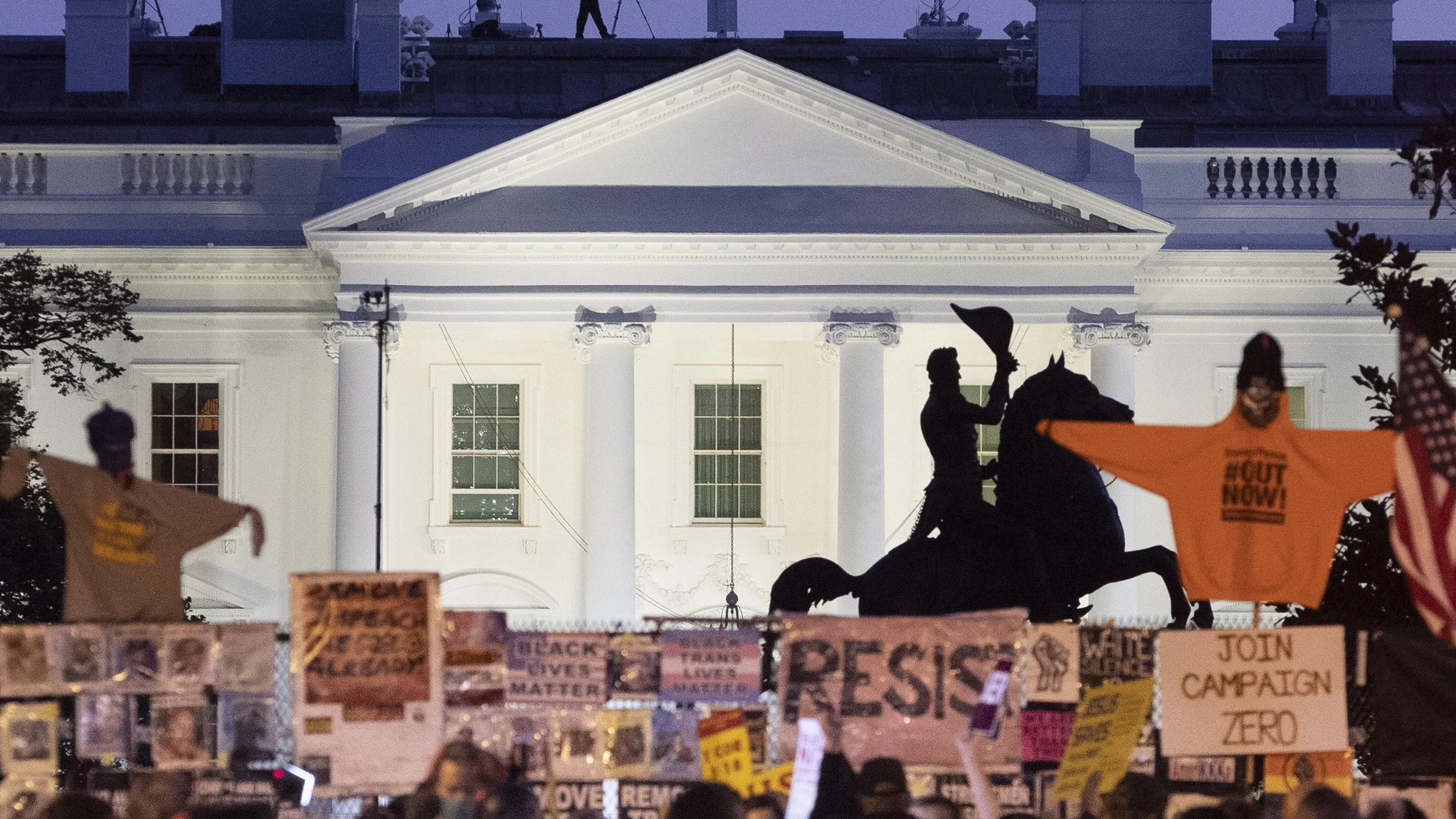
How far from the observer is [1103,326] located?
3562 centimetres

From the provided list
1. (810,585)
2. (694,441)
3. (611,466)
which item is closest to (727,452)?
(694,441)

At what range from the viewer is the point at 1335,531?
11258 millimetres

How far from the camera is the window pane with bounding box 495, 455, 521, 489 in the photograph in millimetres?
37875

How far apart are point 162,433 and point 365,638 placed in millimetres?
27588

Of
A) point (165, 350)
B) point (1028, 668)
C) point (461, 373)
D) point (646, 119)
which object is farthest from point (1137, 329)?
point (1028, 668)

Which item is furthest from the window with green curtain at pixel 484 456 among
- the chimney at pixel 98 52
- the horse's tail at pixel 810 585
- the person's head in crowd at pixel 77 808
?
the person's head in crowd at pixel 77 808

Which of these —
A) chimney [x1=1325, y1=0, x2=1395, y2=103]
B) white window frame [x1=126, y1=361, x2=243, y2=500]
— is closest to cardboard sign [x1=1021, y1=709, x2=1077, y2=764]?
white window frame [x1=126, y1=361, x2=243, y2=500]

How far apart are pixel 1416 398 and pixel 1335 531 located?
92 centimetres

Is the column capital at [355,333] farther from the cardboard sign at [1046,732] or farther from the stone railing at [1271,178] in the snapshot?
the cardboard sign at [1046,732]

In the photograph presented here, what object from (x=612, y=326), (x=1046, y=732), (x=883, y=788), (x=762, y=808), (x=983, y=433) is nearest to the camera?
(x=762, y=808)

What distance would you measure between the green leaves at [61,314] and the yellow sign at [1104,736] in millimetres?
22117

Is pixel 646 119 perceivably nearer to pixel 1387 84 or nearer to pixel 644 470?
pixel 644 470

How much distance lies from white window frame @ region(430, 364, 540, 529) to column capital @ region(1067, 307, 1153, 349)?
26.9 ft

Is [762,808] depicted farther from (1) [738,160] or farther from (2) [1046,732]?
(1) [738,160]
